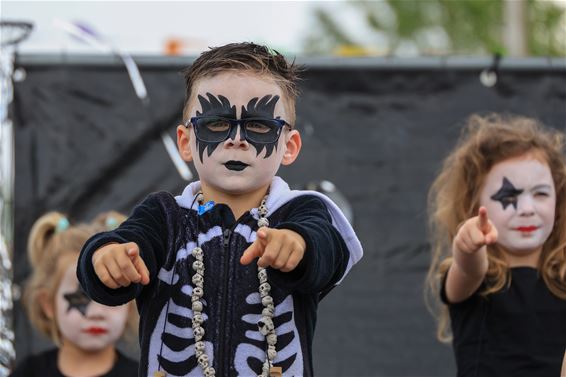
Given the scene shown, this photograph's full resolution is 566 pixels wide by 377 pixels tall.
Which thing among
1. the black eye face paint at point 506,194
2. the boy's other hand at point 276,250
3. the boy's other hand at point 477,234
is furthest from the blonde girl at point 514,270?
the boy's other hand at point 276,250

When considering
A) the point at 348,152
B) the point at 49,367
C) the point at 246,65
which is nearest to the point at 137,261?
the point at 246,65

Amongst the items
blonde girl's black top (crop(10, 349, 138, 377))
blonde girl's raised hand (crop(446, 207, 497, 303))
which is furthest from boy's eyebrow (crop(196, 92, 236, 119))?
blonde girl's black top (crop(10, 349, 138, 377))

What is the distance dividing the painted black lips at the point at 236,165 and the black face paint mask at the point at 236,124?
1.9 inches

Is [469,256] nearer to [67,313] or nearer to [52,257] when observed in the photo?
[67,313]

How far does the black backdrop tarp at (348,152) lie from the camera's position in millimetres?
4422

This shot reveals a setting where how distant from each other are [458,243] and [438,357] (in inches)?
54.8

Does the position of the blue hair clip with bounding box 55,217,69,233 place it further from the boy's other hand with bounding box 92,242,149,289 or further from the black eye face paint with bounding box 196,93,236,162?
the boy's other hand with bounding box 92,242,149,289

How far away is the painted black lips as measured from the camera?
2555 mm

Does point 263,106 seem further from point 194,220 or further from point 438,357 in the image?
point 438,357

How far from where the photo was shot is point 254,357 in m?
2.48

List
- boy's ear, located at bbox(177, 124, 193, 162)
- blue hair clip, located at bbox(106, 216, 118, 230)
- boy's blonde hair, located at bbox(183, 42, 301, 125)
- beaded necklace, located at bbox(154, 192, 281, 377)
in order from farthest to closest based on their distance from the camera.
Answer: blue hair clip, located at bbox(106, 216, 118, 230) < boy's ear, located at bbox(177, 124, 193, 162) < boy's blonde hair, located at bbox(183, 42, 301, 125) < beaded necklace, located at bbox(154, 192, 281, 377)

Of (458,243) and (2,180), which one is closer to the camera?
(458,243)

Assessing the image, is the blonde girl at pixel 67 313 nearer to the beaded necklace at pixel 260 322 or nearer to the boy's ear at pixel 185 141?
the boy's ear at pixel 185 141

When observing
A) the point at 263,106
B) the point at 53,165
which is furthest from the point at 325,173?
the point at 263,106
